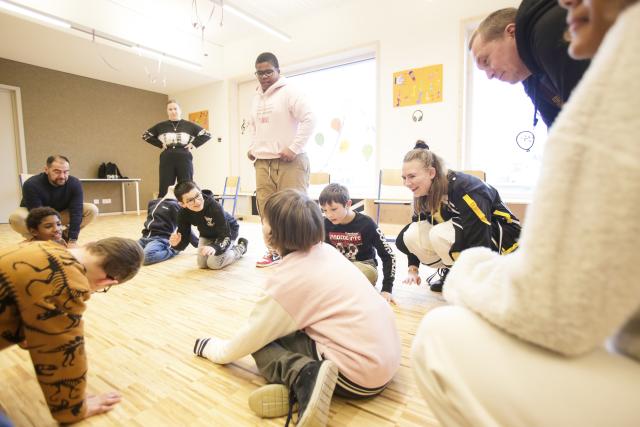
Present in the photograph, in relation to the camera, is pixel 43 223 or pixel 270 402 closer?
pixel 270 402

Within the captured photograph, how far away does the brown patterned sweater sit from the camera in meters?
0.75

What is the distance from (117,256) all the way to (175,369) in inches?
16.6

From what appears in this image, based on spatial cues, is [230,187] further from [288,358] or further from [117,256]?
[288,358]

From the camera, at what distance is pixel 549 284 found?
32 cm

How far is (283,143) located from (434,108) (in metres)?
2.19

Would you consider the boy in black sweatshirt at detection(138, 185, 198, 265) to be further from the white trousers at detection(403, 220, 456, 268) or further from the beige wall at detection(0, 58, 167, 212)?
the beige wall at detection(0, 58, 167, 212)

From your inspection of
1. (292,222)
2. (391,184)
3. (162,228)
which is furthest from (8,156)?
(292,222)

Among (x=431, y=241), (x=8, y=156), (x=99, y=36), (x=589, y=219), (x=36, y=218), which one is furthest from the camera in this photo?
(x=8, y=156)

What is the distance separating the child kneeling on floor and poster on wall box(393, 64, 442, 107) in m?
3.35

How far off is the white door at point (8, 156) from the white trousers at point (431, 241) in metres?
6.06

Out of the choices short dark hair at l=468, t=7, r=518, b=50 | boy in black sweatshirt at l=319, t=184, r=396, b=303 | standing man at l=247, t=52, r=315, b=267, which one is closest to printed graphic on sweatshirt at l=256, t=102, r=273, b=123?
standing man at l=247, t=52, r=315, b=267

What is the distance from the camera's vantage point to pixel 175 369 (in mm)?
1100

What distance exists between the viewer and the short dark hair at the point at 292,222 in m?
0.94

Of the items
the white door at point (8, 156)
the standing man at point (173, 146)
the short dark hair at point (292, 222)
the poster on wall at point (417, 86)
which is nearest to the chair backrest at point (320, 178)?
the poster on wall at point (417, 86)
